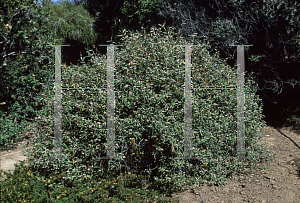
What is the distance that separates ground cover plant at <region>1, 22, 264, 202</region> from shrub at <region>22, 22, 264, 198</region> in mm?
12

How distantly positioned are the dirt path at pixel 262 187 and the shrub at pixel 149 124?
0.46ft

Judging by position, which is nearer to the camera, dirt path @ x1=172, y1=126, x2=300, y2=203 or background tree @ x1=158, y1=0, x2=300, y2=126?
dirt path @ x1=172, y1=126, x2=300, y2=203

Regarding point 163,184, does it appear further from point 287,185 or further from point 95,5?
point 95,5

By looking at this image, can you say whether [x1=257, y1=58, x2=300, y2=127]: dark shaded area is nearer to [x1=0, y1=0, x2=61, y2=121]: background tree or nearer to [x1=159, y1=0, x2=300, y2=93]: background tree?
[x1=159, y1=0, x2=300, y2=93]: background tree

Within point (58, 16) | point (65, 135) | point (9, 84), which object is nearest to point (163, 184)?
point (65, 135)

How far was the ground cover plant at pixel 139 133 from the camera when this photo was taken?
338 centimetres

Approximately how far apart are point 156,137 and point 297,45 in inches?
144

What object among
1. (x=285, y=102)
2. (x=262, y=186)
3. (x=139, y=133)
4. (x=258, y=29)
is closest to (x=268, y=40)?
(x=258, y=29)

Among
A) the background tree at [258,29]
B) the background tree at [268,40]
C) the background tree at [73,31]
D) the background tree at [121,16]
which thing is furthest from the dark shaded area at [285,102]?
the background tree at [73,31]

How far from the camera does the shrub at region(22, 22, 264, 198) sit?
343 cm

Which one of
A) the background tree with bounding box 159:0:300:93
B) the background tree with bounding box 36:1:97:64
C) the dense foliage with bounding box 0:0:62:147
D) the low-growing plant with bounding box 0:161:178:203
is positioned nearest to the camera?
the low-growing plant with bounding box 0:161:178:203

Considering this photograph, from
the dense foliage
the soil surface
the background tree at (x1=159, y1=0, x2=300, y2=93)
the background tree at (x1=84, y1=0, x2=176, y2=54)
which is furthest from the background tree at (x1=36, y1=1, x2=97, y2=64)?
the soil surface

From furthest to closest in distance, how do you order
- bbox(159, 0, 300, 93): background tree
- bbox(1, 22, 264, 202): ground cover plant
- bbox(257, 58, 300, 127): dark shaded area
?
bbox(257, 58, 300, 127): dark shaded area
bbox(159, 0, 300, 93): background tree
bbox(1, 22, 264, 202): ground cover plant

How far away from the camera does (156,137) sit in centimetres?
339
